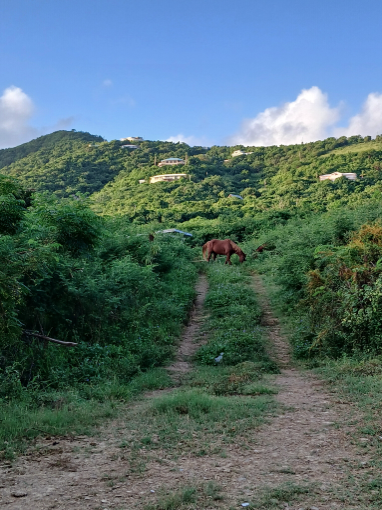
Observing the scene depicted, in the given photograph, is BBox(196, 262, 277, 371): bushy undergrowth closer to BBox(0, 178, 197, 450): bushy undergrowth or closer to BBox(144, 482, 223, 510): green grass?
BBox(0, 178, 197, 450): bushy undergrowth

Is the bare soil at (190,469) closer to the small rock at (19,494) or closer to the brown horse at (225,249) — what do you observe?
the small rock at (19,494)

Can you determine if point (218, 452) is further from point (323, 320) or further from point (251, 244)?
point (251, 244)

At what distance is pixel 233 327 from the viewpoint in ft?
33.2

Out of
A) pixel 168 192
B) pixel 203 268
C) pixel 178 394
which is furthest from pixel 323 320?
pixel 168 192

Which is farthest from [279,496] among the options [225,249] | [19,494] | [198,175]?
[198,175]

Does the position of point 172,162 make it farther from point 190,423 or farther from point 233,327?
point 190,423

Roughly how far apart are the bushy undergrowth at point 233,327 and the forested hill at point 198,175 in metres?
17.8

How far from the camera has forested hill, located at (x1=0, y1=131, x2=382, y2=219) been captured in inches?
1483

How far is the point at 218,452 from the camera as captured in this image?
4.53m

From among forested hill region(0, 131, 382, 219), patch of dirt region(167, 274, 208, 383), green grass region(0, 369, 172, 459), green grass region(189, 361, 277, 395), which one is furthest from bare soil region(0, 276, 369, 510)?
forested hill region(0, 131, 382, 219)

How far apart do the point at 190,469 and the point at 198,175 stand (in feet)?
165

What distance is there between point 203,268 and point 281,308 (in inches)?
330

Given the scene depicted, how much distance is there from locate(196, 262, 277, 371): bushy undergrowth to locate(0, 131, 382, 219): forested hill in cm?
1783

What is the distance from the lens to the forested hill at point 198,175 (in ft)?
124
